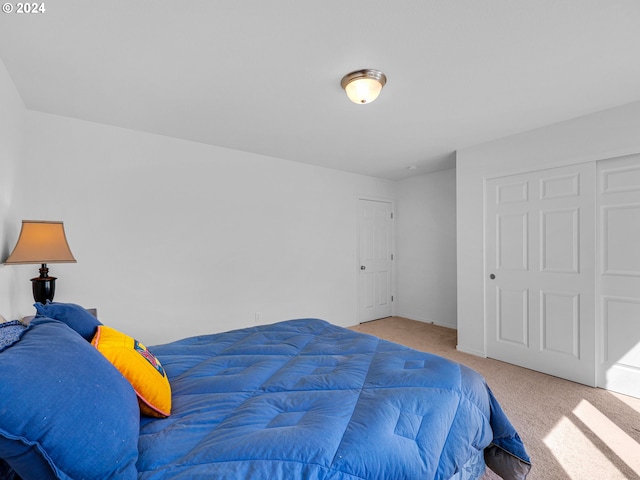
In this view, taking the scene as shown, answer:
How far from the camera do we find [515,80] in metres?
2.12

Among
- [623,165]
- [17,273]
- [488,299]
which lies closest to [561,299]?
[488,299]

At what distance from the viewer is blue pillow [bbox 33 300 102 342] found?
1235 millimetres

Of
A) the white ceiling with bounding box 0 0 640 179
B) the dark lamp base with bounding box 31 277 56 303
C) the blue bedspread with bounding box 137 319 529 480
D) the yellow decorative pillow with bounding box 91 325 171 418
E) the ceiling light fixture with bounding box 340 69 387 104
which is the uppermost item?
the white ceiling with bounding box 0 0 640 179

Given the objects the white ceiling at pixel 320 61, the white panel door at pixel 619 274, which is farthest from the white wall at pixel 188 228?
the white panel door at pixel 619 274

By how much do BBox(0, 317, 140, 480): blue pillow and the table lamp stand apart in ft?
→ 4.82

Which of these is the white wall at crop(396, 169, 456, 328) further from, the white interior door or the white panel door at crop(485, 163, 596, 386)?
the white panel door at crop(485, 163, 596, 386)

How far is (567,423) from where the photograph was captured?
213cm

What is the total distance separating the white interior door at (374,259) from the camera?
4.88m

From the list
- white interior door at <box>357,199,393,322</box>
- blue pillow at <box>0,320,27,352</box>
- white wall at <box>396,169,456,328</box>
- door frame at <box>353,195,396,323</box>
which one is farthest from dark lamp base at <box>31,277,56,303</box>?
white wall at <box>396,169,456,328</box>

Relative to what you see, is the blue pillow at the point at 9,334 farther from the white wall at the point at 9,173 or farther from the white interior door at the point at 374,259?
the white interior door at the point at 374,259

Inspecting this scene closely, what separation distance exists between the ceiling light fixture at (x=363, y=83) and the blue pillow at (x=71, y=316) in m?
1.99

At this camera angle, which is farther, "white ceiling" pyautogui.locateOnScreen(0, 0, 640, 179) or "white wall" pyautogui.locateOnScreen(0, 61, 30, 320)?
"white wall" pyautogui.locateOnScreen(0, 61, 30, 320)

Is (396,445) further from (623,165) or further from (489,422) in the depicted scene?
(623,165)

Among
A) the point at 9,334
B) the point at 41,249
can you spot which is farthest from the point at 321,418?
the point at 41,249
